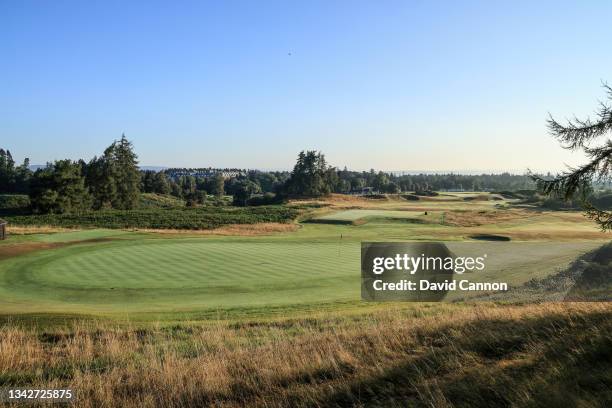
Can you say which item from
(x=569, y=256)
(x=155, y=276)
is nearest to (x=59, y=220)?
(x=155, y=276)

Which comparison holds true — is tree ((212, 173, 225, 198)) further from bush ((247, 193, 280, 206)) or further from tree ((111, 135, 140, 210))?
tree ((111, 135, 140, 210))

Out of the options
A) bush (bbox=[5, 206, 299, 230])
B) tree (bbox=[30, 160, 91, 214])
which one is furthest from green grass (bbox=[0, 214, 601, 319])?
tree (bbox=[30, 160, 91, 214])

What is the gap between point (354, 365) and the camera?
6344mm

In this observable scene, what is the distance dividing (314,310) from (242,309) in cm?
214

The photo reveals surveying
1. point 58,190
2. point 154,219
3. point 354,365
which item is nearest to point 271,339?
point 354,365

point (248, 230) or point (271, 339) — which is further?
point (248, 230)

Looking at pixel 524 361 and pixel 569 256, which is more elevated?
pixel 524 361

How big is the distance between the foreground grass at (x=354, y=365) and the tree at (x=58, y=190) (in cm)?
6031

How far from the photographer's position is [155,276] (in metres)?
19.3

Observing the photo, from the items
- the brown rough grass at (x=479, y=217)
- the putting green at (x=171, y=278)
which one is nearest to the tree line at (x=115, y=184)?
the brown rough grass at (x=479, y=217)

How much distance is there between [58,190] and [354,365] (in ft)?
220

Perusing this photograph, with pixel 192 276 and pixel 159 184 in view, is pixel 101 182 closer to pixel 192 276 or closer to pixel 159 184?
pixel 159 184

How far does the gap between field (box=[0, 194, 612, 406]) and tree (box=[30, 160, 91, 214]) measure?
145 ft

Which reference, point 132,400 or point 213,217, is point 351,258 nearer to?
point 132,400
